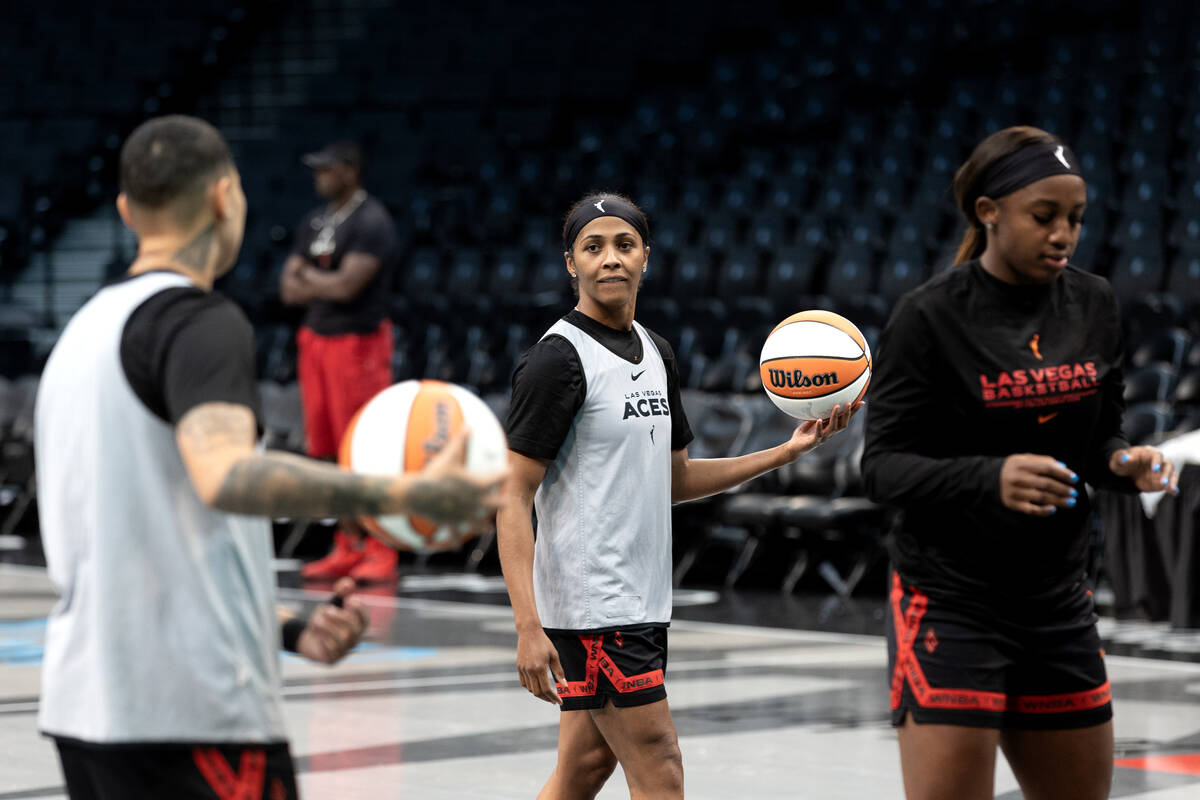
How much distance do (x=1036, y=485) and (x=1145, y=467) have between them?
41cm

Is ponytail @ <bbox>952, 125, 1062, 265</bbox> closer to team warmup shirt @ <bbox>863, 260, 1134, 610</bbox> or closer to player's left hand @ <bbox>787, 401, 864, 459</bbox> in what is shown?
team warmup shirt @ <bbox>863, 260, 1134, 610</bbox>

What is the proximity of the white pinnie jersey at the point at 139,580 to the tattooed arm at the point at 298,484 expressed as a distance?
0.14 m

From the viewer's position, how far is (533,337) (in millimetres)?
14867

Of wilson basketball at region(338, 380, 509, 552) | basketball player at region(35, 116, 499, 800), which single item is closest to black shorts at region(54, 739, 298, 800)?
basketball player at region(35, 116, 499, 800)

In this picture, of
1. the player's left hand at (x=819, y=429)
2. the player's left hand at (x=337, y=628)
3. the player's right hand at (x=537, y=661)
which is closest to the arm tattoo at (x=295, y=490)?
the player's left hand at (x=337, y=628)

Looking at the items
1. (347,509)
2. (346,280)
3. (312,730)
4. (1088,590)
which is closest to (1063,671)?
(1088,590)

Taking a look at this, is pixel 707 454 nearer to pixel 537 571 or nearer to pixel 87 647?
pixel 537 571

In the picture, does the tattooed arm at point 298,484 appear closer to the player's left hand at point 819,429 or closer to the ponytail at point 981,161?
the ponytail at point 981,161

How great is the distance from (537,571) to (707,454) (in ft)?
27.0

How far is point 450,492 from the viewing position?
238cm

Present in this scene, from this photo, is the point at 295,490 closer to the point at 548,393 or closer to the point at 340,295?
the point at 548,393

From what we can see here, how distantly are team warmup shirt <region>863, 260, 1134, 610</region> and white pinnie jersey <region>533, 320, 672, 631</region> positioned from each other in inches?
26.3

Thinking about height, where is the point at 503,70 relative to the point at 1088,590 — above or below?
above

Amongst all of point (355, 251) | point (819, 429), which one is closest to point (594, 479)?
point (819, 429)
